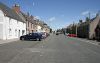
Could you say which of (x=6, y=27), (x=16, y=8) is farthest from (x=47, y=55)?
(x=16, y=8)

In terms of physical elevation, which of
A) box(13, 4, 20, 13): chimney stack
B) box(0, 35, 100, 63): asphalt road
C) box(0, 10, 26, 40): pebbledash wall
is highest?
box(13, 4, 20, 13): chimney stack

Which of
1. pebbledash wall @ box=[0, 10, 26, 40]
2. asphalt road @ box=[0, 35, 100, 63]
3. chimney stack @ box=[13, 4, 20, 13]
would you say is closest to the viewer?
asphalt road @ box=[0, 35, 100, 63]

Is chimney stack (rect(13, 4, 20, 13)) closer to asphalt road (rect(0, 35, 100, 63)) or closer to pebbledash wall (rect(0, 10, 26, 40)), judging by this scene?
pebbledash wall (rect(0, 10, 26, 40))

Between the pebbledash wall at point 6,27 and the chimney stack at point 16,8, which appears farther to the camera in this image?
the chimney stack at point 16,8

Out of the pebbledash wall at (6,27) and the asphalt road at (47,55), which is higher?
the pebbledash wall at (6,27)

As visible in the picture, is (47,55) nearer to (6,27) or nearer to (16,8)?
(6,27)

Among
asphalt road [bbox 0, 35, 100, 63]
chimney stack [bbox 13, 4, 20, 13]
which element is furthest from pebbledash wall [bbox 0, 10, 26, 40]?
asphalt road [bbox 0, 35, 100, 63]

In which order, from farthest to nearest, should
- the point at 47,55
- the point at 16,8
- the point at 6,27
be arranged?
the point at 16,8 < the point at 6,27 < the point at 47,55

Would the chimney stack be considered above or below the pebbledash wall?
above

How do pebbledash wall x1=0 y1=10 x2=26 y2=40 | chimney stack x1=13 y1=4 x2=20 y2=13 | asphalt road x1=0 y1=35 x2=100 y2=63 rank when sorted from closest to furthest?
asphalt road x1=0 y1=35 x2=100 y2=63, pebbledash wall x1=0 y1=10 x2=26 y2=40, chimney stack x1=13 y1=4 x2=20 y2=13

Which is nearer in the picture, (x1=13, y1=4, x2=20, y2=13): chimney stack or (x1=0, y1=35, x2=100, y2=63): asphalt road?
(x1=0, y1=35, x2=100, y2=63): asphalt road

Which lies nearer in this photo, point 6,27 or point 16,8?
point 6,27

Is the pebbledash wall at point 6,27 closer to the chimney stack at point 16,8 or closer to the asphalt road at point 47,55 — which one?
the chimney stack at point 16,8

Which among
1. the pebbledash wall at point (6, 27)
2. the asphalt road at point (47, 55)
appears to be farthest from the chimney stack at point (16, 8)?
the asphalt road at point (47, 55)
